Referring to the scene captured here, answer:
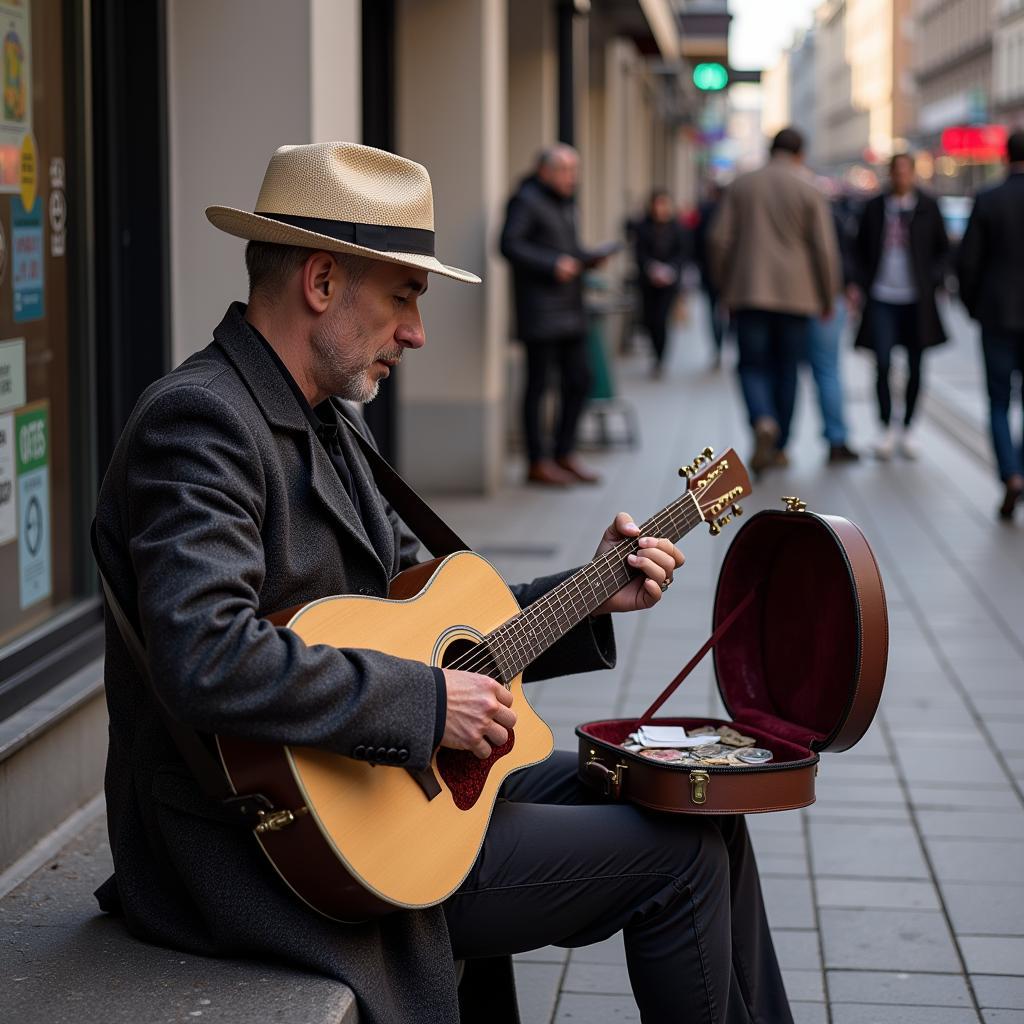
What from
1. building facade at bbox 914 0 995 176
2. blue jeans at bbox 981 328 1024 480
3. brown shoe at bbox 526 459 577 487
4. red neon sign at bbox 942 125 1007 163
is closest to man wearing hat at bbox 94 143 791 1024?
blue jeans at bbox 981 328 1024 480

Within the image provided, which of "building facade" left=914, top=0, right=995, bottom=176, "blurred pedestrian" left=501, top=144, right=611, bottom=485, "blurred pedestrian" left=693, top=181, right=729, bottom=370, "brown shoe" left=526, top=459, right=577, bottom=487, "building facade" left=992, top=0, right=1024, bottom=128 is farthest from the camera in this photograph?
"building facade" left=914, top=0, right=995, bottom=176

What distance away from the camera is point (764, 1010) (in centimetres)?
296

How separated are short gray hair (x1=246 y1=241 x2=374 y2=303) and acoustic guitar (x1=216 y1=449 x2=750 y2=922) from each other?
19.4 inches

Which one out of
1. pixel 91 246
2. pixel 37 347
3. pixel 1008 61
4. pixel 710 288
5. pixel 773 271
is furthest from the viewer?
pixel 1008 61

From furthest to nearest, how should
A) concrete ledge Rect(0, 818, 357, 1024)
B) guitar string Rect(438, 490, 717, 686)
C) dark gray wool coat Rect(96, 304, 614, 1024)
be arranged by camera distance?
guitar string Rect(438, 490, 717, 686), concrete ledge Rect(0, 818, 357, 1024), dark gray wool coat Rect(96, 304, 614, 1024)

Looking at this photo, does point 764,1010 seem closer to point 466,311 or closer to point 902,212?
point 466,311

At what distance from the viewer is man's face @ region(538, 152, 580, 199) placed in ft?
32.2

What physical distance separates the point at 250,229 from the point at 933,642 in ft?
15.0

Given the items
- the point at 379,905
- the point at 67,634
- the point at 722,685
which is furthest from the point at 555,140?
the point at 379,905

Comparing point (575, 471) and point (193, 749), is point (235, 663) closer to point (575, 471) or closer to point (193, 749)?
point (193, 749)

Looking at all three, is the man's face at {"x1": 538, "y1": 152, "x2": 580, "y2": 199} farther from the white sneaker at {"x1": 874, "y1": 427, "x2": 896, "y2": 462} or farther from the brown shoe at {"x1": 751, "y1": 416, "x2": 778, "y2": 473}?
the white sneaker at {"x1": 874, "y1": 427, "x2": 896, "y2": 462}

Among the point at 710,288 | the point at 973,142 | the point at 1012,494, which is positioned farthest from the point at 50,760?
the point at 973,142

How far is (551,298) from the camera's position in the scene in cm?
1000

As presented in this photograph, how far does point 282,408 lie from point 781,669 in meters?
1.09
